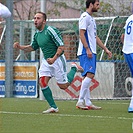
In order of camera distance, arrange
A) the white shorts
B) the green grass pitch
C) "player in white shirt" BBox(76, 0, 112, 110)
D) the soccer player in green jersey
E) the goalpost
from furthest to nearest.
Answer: the goalpost < "player in white shirt" BBox(76, 0, 112, 110) < the white shorts < the soccer player in green jersey < the green grass pitch

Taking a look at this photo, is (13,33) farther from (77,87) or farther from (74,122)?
(74,122)

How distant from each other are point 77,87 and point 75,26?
1.86 metres

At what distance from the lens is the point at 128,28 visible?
1200cm

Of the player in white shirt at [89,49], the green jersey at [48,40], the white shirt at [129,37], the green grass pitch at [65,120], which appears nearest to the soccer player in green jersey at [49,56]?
the green jersey at [48,40]

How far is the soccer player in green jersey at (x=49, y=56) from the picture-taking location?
40.5 feet

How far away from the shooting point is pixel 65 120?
35.4 ft

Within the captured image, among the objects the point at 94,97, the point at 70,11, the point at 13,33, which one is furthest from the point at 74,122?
the point at 70,11

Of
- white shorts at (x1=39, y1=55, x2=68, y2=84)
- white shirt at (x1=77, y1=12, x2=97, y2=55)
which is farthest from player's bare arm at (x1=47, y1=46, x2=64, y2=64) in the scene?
white shirt at (x1=77, y1=12, x2=97, y2=55)

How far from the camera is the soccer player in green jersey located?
1234 cm

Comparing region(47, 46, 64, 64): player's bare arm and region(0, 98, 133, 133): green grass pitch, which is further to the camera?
region(47, 46, 64, 64): player's bare arm

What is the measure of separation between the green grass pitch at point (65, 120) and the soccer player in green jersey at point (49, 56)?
443 mm

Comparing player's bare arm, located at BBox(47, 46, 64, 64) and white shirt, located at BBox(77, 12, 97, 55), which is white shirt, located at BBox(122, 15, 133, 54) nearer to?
player's bare arm, located at BBox(47, 46, 64, 64)

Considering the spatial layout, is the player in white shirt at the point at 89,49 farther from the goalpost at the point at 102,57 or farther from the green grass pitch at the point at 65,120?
the goalpost at the point at 102,57

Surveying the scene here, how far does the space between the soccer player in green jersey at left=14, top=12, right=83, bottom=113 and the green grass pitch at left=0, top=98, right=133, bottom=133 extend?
0.44 meters
